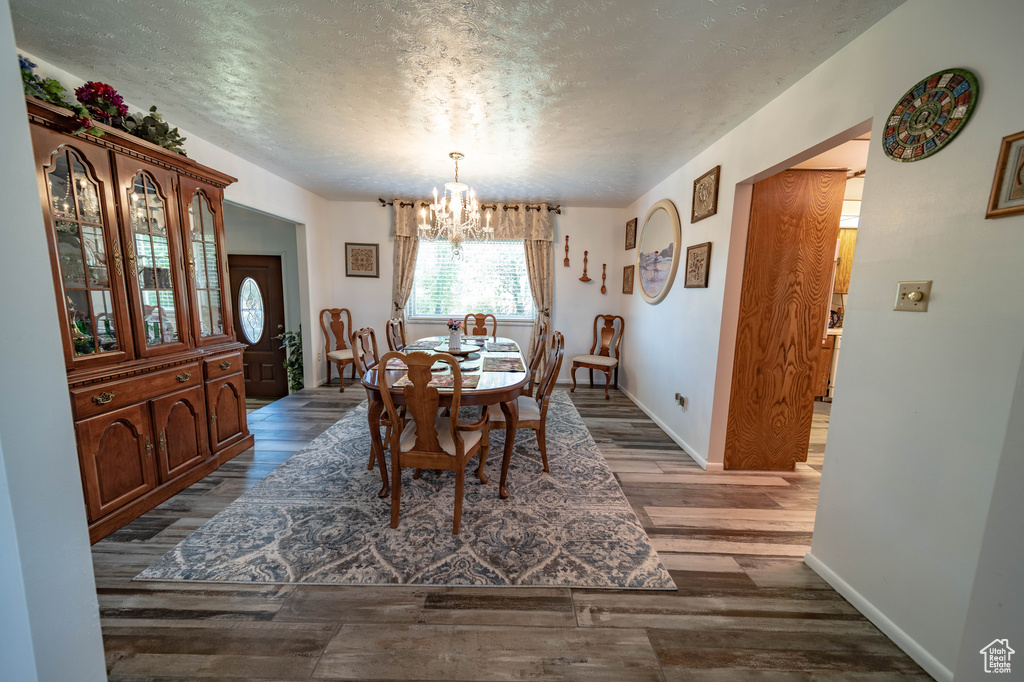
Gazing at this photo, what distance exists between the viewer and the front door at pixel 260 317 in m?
4.66

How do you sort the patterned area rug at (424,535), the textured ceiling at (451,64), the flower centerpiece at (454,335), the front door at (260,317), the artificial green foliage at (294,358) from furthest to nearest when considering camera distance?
the artificial green foliage at (294,358)
the front door at (260,317)
the flower centerpiece at (454,335)
the patterned area rug at (424,535)
the textured ceiling at (451,64)

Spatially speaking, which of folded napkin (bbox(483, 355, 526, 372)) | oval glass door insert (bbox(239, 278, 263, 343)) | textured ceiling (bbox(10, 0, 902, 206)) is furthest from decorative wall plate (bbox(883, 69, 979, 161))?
oval glass door insert (bbox(239, 278, 263, 343))

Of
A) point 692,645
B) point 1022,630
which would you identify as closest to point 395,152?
point 692,645

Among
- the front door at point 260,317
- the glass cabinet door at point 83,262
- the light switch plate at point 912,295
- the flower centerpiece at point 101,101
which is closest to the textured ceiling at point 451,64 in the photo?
the flower centerpiece at point 101,101

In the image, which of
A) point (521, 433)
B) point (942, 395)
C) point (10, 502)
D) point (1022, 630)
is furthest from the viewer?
point (521, 433)

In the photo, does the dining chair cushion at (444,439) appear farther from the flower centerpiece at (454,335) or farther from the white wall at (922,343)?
the white wall at (922,343)

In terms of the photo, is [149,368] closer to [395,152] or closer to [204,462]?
[204,462]

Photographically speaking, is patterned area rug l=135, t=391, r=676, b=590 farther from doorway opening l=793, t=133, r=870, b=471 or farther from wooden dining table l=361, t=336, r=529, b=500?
doorway opening l=793, t=133, r=870, b=471

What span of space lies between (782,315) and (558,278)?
278cm

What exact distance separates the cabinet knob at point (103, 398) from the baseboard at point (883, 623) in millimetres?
3701

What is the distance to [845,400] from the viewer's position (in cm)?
157

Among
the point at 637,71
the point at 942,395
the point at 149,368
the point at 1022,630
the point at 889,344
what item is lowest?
the point at 1022,630

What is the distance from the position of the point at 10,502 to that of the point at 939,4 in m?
3.04

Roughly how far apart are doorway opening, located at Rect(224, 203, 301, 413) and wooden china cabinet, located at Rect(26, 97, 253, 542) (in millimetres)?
2268
